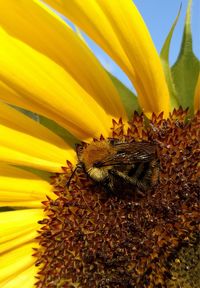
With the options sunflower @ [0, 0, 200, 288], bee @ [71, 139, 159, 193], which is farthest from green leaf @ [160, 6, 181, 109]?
bee @ [71, 139, 159, 193]

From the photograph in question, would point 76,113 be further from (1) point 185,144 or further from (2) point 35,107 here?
(1) point 185,144

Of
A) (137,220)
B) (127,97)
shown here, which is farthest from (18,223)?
(127,97)

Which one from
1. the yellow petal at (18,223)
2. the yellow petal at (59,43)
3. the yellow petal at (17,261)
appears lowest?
the yellow petal at (17,261)

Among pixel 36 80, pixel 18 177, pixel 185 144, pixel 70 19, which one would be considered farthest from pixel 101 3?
pixel 18 177

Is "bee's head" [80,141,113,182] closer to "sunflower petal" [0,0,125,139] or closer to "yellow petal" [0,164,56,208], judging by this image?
"sunflower petal" [0,0,125,139]

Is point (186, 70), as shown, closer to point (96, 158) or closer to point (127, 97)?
point (127, 97)

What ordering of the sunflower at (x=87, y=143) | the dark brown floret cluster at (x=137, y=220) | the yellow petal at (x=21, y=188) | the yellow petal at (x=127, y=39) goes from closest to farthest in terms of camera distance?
the yellow petal at (x=127, y=39)
the sunflower at (x=87, y=143)
the dark brown floret cluster at (x=137, y=220)
the yellow petal at (x=21, y=188)

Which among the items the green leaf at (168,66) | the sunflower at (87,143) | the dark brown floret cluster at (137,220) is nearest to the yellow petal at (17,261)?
the sunflower at (87,143)

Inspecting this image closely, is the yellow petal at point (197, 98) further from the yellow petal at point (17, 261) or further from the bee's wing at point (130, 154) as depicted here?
the yellow petal at point (17, 261)
